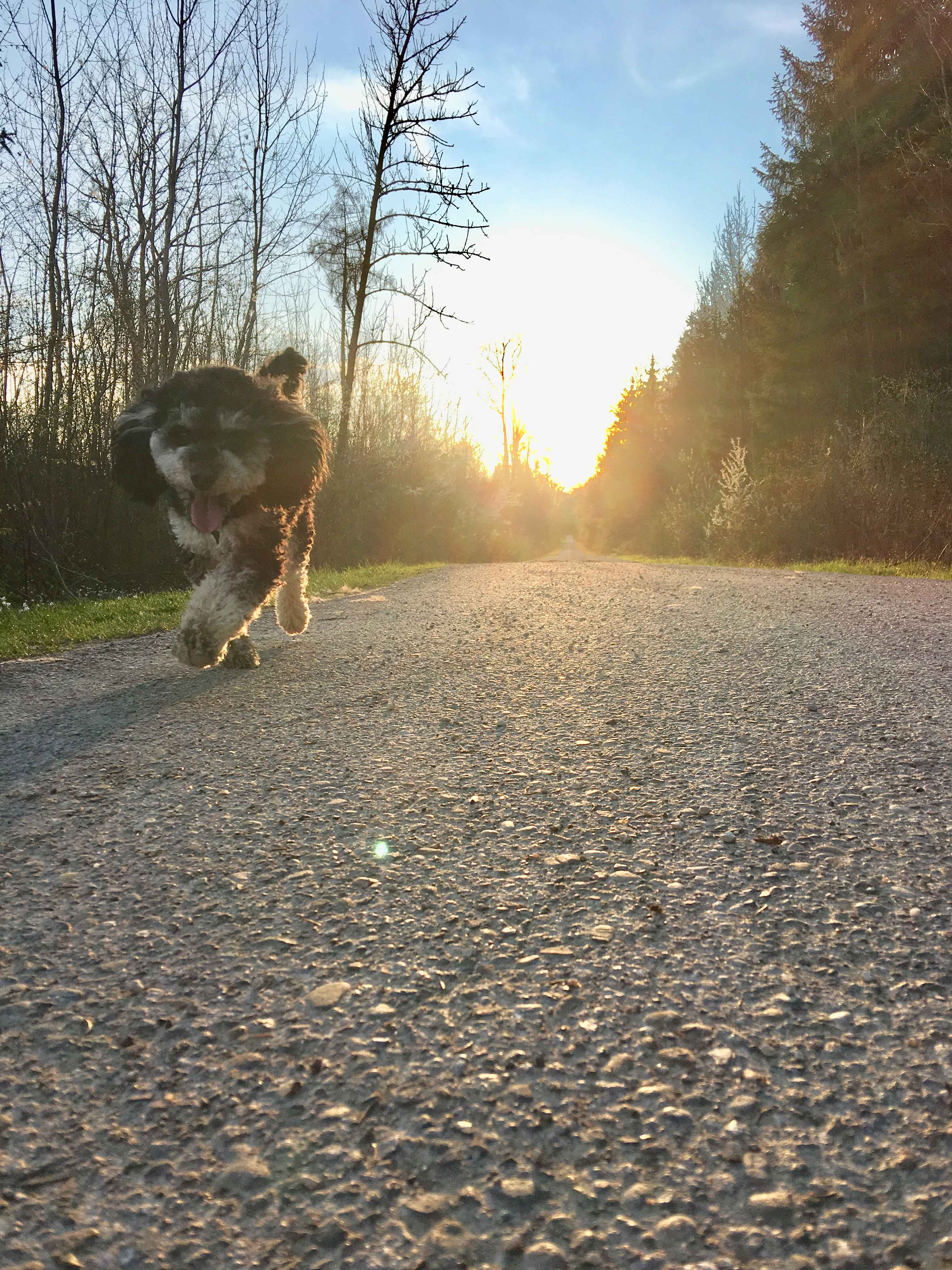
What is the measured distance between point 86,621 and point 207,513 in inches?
115

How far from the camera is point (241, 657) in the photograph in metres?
4.56

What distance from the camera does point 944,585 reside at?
891cm

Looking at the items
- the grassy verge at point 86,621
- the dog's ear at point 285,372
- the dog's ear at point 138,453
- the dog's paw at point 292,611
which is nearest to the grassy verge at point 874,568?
the grassy verge at point 86,621

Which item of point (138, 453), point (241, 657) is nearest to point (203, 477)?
point (138, 453)

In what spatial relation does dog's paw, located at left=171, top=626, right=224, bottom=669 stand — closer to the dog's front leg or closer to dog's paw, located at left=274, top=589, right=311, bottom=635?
the dog's front leg

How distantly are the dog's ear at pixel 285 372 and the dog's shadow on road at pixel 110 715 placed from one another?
69.3 inches

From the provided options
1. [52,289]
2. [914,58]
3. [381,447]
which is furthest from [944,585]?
[914,58]

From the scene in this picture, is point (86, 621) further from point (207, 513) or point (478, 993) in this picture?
point (478, 993)

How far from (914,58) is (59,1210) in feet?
87.8

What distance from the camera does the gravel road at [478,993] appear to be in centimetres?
103

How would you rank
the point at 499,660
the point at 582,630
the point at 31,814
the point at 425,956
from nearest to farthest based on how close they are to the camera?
the point at 425,956 → the point at 31,814 → the point at 499,660 → the point at 582,630

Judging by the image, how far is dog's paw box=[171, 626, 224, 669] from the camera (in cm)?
409

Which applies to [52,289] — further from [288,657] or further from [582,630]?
[582,630]

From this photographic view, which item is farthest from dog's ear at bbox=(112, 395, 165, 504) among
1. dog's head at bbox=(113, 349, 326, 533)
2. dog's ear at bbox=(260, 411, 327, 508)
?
dog's ear at bbox=(260, 411, 327, 508)
